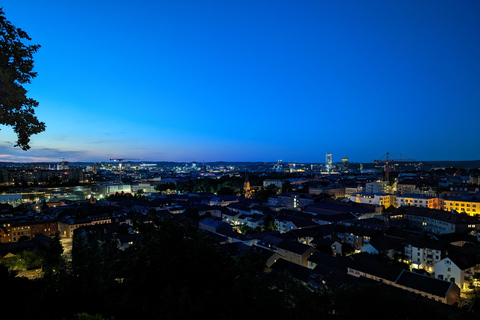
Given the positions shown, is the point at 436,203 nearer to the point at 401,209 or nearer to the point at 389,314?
the point at 401,209

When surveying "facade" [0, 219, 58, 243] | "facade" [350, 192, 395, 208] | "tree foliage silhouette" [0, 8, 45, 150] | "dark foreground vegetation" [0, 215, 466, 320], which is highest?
"tree foliage silhouette" [0, 8, 45, 150]

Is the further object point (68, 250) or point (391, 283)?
point (68, 250)

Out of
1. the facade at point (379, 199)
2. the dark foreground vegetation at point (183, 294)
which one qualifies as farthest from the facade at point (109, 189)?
the dark foreground vegetation at point (183, 294)

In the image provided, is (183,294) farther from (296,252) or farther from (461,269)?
(461,269)

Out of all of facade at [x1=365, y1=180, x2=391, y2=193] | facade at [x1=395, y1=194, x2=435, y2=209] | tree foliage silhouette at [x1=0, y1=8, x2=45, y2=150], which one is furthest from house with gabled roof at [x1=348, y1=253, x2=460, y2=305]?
facade at [x1=365, y1=180, x2=391, y2=193]

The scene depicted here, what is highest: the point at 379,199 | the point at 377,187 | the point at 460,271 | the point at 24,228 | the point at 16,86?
the point at 16,86

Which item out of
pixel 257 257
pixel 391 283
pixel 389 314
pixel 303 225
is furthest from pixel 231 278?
pixel 303 225

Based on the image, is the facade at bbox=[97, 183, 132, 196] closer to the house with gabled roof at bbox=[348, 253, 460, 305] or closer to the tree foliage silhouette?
the house with gabled roof at bbox=[348, 253, 460, 305]

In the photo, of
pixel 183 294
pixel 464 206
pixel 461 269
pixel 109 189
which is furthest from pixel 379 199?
pixel 109 189

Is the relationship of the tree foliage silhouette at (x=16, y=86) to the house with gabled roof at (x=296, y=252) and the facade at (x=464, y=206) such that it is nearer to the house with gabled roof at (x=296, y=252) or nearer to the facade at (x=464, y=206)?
the house with gabled roof at (x=296, y=252)
